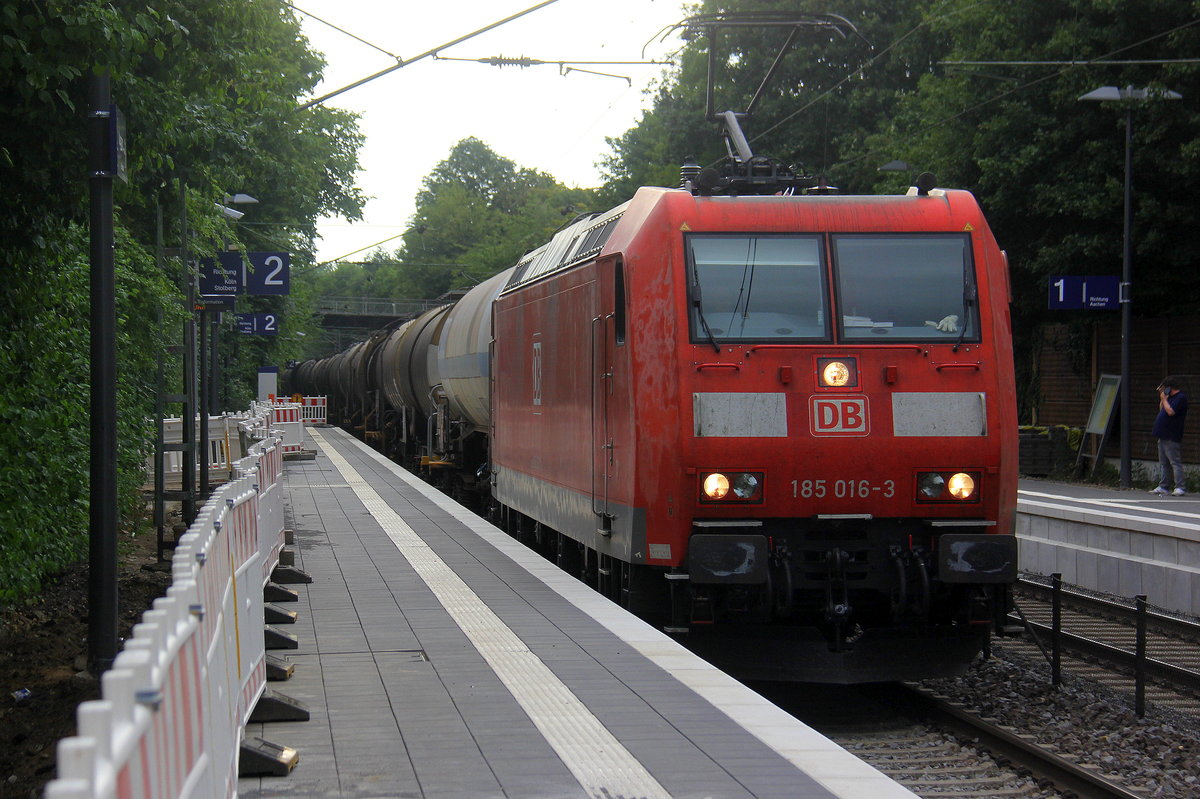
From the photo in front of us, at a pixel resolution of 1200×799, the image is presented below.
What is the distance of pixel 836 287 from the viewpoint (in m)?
9.63

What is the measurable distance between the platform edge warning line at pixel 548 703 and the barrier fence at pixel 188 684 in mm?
1269

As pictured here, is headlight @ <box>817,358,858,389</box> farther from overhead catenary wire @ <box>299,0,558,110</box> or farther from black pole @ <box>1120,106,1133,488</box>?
black pole @ <box>1120,106,1133,488</box>

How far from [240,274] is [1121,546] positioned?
12.8 metres

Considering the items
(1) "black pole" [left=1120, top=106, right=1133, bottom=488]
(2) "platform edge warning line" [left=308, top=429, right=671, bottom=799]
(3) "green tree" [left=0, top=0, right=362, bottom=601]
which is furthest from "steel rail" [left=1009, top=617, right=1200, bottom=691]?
(1) "black pole" [left=1120, top=106, right=1133, bottom=488]

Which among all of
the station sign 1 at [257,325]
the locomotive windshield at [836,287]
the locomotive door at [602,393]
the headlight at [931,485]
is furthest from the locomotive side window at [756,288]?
the station sign 1 at [257,325]

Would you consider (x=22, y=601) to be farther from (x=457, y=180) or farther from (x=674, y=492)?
(x=457, y=180)

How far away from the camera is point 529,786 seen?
5.37 metres

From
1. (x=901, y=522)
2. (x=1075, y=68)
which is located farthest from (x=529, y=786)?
(x=1075, y=68)

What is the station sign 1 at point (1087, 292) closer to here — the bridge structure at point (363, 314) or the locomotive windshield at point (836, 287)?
the locomotive windshield at point (836, 287)

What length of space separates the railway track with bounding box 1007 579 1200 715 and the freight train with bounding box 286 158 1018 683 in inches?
Answer: 36.1

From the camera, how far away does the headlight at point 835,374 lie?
9.38 metres

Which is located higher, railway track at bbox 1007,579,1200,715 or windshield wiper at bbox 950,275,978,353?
windshield wiper at bbox 950,275,978,353

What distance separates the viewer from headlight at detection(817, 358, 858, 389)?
9.38 m

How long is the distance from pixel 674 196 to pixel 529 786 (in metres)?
5.15
